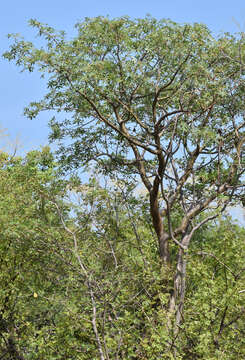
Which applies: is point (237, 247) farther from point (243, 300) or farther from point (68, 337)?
point (68, 337)

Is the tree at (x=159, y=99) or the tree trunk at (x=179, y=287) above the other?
the tree at (x=159, y=99)

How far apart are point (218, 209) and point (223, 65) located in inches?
148

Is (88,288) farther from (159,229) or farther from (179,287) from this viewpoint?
(159,229)

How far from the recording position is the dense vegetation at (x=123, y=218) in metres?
9.49

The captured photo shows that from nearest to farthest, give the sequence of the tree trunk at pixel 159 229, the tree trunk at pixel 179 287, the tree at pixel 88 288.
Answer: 1. the tree at pixel 88 288
2. the tree trunk at pixel 179 287
3. the tree trunk at pixel 159 229

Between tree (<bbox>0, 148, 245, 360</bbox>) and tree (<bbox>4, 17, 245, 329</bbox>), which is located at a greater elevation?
tree (<bbox>4, 17, 245, 329</bbox>)

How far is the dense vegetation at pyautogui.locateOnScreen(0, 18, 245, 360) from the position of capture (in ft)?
31.1

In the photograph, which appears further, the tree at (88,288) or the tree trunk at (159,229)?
the tree trunk at (159,229)

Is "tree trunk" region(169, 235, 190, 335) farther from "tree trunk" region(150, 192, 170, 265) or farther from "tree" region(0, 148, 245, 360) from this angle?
"tree trunk" region(150, 192, 170, 265)

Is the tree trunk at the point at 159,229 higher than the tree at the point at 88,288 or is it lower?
higher

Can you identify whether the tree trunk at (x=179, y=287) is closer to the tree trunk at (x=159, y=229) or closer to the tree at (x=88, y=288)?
the tree at (x=88, y=288)

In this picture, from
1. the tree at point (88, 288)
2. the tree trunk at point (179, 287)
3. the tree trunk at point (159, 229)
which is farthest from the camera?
the tree trunk at point (159, 229)

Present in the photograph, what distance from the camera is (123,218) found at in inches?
440

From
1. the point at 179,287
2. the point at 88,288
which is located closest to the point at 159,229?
the point at 179,287
